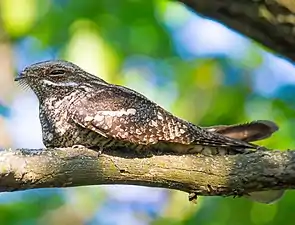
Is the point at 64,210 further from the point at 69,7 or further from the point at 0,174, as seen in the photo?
the point at 0,174

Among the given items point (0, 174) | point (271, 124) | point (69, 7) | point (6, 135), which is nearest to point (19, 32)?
point (69, 7)

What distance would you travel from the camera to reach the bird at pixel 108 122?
2055 millimetres

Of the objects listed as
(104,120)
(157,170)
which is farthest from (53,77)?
(157,170)

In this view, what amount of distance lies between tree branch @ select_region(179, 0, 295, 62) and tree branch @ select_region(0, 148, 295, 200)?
469mm

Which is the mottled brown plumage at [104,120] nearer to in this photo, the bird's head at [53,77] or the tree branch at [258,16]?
the bird's head at [53,77]

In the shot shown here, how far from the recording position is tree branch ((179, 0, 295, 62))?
2.29 m

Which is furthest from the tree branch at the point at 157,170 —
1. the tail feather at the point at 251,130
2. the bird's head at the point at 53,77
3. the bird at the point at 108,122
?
the bird's head at the point at 53,77

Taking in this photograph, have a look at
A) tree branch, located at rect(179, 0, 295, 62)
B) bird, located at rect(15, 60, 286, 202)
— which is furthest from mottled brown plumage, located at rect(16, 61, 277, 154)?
tree branch, located at rect(179, 0, 295, 62)

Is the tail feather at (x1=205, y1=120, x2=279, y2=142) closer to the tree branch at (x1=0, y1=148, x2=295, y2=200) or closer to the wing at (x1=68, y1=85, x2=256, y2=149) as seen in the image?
the wing at (x1=68, y1=85, x2=256, y2=149)

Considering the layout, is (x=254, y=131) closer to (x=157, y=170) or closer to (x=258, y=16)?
(x=258, y=16)

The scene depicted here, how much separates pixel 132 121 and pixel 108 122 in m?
0.09

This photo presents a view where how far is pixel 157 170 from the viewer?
1952 millimetres

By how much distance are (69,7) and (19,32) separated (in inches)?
13.8

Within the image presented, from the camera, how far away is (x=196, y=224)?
12.0 feet
